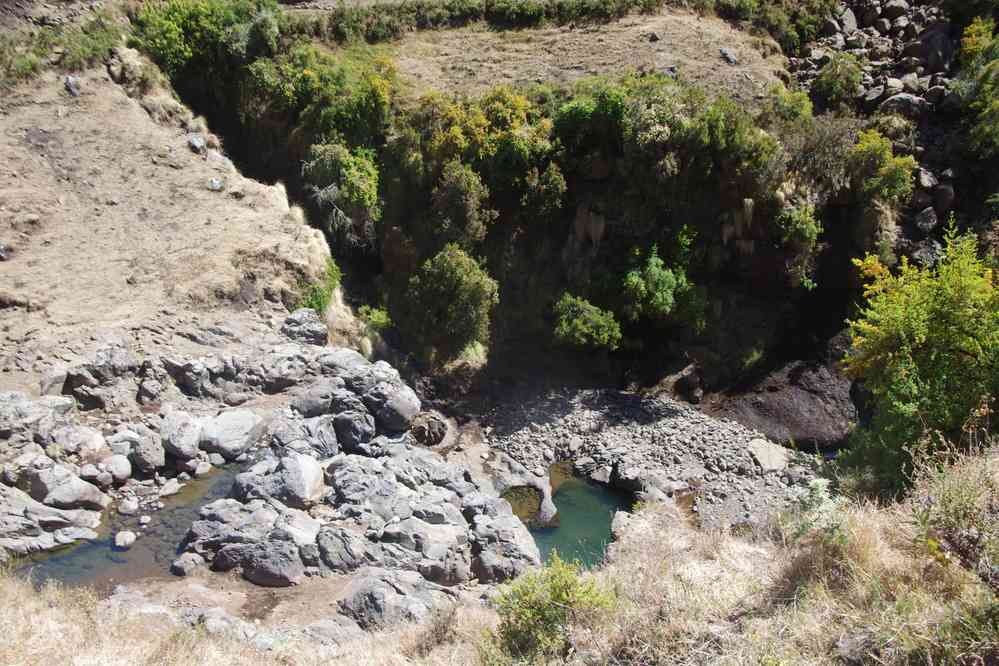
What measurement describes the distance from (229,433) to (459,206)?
38.0ft

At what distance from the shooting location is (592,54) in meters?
29.9

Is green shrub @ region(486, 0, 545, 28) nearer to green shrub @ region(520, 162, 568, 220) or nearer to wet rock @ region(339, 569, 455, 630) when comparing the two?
green shrub @ region(520, 162, 568, 220)

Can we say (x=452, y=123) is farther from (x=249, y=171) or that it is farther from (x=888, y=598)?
(x=888, y=598)

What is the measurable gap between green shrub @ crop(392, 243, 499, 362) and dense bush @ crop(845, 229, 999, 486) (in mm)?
12687

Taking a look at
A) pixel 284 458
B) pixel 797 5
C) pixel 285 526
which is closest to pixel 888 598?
pixel 285 526

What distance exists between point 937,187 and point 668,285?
11422 mm

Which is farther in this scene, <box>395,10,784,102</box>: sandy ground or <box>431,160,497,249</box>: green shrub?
<box>395,10,784,102</box>: sandy ground

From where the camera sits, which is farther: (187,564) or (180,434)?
(180,434)

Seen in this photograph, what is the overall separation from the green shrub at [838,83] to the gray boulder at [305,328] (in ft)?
73.9

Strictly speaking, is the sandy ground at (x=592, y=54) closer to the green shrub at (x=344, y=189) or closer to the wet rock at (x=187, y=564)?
the green shrub at (x=344, y=189)

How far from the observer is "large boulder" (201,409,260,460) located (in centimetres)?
1823

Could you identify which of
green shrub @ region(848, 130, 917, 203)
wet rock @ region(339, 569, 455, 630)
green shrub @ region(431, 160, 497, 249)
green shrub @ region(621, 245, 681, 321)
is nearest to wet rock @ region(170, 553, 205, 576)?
wet rock @ region(339, 569, 455, 630)

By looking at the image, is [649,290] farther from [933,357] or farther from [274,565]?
[274,565]

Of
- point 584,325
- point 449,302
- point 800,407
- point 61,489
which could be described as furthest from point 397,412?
point 800,407
